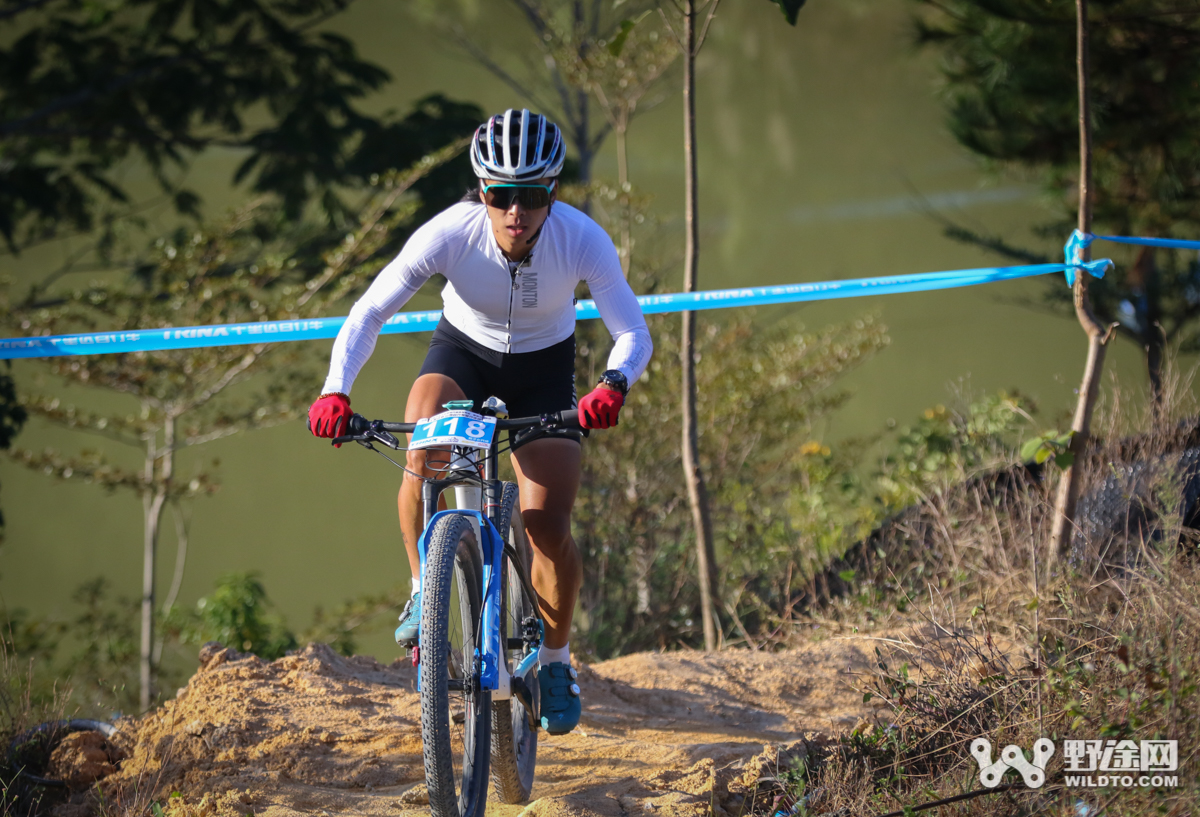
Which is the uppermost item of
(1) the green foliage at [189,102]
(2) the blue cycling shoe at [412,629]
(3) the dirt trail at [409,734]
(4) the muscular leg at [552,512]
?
(1) the green foliage at [189,102]

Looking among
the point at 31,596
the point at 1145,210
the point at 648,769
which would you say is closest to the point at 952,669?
the point at 648,769

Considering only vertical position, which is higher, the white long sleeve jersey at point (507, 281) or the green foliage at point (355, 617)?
the white long sleeve jersey at point (507, 281)

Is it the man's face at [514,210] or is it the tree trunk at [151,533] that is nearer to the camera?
the man's face at [514,210]

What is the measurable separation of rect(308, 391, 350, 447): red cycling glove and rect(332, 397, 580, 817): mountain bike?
28 mm

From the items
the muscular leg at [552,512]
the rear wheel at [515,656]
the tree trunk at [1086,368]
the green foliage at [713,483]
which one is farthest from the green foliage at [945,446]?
the rear wheel at [515,656]

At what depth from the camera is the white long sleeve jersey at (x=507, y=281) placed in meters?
2.88

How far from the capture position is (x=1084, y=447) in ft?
13.8

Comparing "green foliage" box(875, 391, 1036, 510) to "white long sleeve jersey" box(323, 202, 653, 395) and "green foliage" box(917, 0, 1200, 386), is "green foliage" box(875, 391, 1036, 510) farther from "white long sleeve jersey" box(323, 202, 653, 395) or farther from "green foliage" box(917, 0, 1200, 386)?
"white long sleeve jersey" box(323, 202, 653, 395)

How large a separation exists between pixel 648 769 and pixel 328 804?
956mm

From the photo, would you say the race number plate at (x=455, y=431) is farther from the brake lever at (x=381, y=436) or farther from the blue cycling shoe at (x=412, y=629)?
the blue cycling shoe at (x=412, y=629)

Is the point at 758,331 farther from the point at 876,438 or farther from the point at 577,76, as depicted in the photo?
the point at 577,76

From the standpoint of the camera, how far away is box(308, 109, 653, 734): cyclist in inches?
111

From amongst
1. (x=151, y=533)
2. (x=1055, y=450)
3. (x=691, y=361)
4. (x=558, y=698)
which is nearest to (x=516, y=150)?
(x=558, y=698)

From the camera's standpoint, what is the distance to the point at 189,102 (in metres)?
8.12
